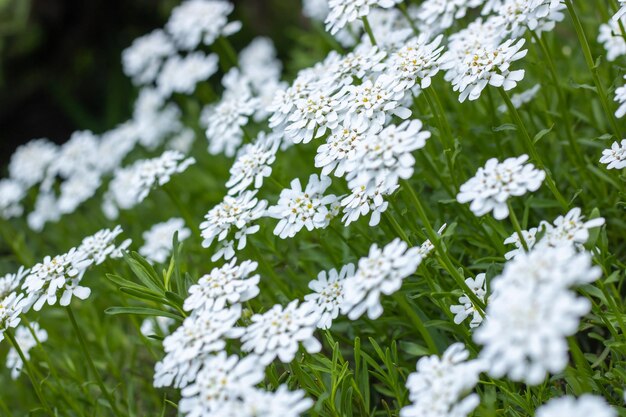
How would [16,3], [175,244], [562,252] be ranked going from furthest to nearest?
[16,3] → [175,244] → [562,252]

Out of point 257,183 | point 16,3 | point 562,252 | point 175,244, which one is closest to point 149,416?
point 175,244

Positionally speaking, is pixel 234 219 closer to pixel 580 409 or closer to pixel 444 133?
pixel 444 133

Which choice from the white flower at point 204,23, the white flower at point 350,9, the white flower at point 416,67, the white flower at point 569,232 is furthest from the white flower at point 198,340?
the white flower at point 204,23

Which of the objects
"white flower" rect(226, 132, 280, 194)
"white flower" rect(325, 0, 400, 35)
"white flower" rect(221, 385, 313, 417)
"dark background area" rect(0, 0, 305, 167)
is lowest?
"white flower" rect(221, 385, 313, 417)

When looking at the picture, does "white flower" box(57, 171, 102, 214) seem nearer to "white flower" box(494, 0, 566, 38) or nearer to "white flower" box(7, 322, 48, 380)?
"white flower" box(7, 322, 48, 380)

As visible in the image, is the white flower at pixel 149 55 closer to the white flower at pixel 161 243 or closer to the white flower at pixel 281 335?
the white flower at pixel 161 243

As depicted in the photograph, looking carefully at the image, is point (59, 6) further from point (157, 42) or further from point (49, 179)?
point (49, 179)

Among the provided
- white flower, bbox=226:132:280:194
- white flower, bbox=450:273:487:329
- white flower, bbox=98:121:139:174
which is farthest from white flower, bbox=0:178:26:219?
white flower, bbox=450:273:487:329
